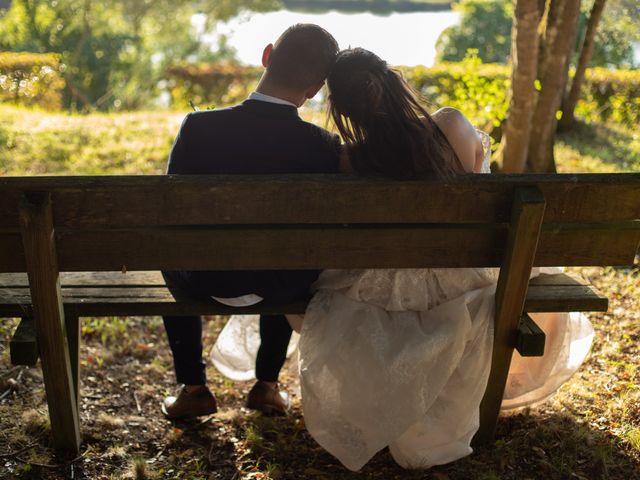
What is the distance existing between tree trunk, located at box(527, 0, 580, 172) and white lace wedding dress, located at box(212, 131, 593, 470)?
3.42 metres

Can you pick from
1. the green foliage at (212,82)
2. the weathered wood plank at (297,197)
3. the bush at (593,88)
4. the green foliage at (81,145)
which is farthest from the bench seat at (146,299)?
the green foliage at (212,82)

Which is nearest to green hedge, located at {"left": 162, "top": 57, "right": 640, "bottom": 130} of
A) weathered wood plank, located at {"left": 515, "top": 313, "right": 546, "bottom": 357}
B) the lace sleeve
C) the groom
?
the lace sleeve

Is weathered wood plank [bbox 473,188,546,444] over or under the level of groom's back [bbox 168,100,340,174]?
under

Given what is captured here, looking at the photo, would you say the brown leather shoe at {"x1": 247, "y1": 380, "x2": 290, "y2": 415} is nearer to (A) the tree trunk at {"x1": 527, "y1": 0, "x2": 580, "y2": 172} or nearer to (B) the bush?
(A) the tree trunk at {"x1": 527, "y1": 0, "x2": 580, "y2": 172}

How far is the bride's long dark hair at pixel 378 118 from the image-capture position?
7.72ft

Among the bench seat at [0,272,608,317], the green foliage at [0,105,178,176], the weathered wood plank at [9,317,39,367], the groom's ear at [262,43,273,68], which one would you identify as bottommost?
the green foliage at [0,105,178,176]

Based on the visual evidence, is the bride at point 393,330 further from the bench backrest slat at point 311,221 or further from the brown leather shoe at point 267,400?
the brown leather shoe at point 267,400

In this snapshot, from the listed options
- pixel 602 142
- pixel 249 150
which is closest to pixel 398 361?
pixel 249 150

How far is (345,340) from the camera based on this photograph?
2.51 meters

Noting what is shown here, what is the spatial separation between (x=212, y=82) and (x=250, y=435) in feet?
34.7

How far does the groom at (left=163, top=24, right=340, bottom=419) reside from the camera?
8.13ft

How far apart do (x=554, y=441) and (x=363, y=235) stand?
1.12 metres

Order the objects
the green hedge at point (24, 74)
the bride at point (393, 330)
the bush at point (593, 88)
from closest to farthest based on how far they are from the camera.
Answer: the bride at point (393, 330) → the bush at point (593, 88) → the green hedge at point (24, 74)

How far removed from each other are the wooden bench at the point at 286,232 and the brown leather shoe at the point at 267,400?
26.7 inches
